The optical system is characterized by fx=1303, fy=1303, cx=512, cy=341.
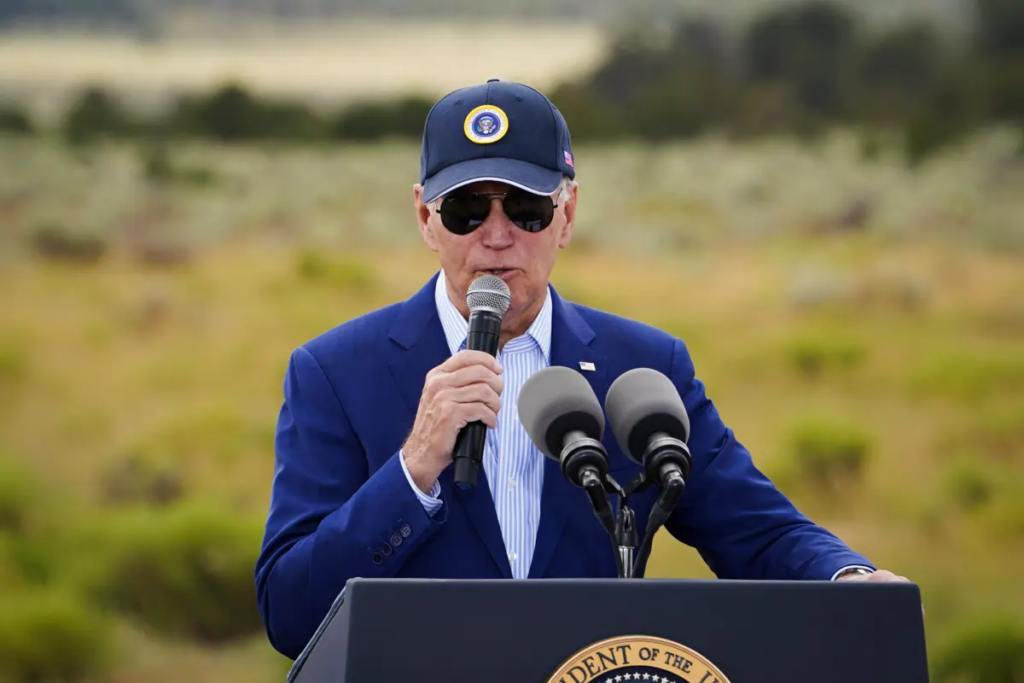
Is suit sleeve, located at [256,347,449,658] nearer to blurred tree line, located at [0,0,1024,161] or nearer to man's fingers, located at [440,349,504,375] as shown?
man's fingers, located at [440,349,504,375]

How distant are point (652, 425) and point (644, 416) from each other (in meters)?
0.02

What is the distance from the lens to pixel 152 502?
884cm

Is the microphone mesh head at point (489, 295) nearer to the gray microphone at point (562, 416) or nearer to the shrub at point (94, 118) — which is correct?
the gray microphone at point (562, 416)

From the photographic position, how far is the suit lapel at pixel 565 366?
261 cm

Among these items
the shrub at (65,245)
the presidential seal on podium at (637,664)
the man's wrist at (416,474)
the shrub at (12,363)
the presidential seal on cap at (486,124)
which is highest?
the shrub at (65,245)

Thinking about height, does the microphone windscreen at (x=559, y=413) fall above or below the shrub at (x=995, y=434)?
below

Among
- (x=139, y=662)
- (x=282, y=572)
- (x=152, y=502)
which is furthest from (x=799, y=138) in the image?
(x=282, y=572)

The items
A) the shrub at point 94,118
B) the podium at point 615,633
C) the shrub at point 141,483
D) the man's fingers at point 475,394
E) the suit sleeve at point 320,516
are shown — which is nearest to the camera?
the podium at point 615,633

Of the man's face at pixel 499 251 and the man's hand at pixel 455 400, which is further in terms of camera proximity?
the man's face at pixel 499 251

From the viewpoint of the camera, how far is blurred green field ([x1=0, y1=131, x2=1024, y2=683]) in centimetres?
773

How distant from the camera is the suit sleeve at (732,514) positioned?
2705 mm

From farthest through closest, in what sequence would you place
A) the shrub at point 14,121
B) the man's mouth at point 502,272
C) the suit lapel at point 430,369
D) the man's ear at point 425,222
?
1. the shrub at point 14,121
2. the man's ear at point 425,222
3. the man's mouth at point 502,272
4. the suit lapel at point 430,369

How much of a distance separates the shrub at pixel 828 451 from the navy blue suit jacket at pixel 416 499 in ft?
20.9

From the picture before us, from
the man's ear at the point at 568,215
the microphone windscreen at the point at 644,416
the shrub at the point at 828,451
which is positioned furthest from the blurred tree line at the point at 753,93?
the microphone windscreen at the point at 644,416
